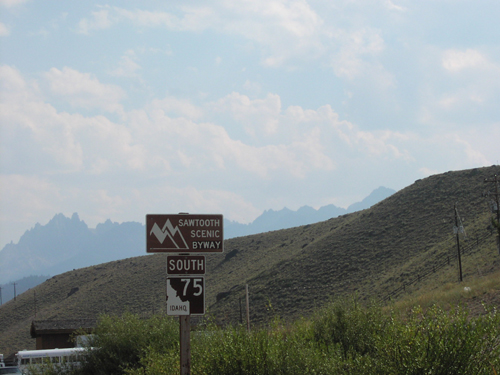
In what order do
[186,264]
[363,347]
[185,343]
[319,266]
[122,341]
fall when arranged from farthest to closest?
[319,266]
[122,341]
[363,347]
[186,264]
[185,343]

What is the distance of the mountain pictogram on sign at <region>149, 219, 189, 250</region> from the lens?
7797 mm

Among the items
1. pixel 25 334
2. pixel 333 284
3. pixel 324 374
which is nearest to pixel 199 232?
pixel 324 374

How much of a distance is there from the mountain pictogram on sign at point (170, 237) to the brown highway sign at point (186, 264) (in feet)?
0.54

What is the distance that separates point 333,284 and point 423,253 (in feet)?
36.5

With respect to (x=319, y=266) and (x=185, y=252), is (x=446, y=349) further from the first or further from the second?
(x=319, y=266)

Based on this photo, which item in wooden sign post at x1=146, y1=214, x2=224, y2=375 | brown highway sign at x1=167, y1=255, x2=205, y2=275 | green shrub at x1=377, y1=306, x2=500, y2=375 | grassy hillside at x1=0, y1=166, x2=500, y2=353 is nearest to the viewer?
green shrub at x1=377, y1=306, x2=500, y2=375

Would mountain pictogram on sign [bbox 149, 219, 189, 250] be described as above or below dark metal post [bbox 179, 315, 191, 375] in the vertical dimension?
above

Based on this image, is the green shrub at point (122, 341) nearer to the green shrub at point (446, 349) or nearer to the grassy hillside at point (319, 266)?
the green shrub at point (446, 349)

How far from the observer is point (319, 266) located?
64.1 metres

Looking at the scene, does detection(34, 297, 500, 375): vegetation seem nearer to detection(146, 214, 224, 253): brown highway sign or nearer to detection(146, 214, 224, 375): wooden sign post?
detection(146, 214, 224, 375): wooden sign post

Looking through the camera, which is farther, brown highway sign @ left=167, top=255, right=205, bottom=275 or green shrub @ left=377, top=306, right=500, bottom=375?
brown highway sign @ left=167, top=255, right=205, bottom=275

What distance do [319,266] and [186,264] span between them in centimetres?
5796

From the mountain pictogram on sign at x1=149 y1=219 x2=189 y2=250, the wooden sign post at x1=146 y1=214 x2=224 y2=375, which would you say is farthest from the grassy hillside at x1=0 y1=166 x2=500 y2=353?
the mountain pictogram on sign at x1=149 y1=219 x2=189 y2=250

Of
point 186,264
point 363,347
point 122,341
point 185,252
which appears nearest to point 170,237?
point 185,252
